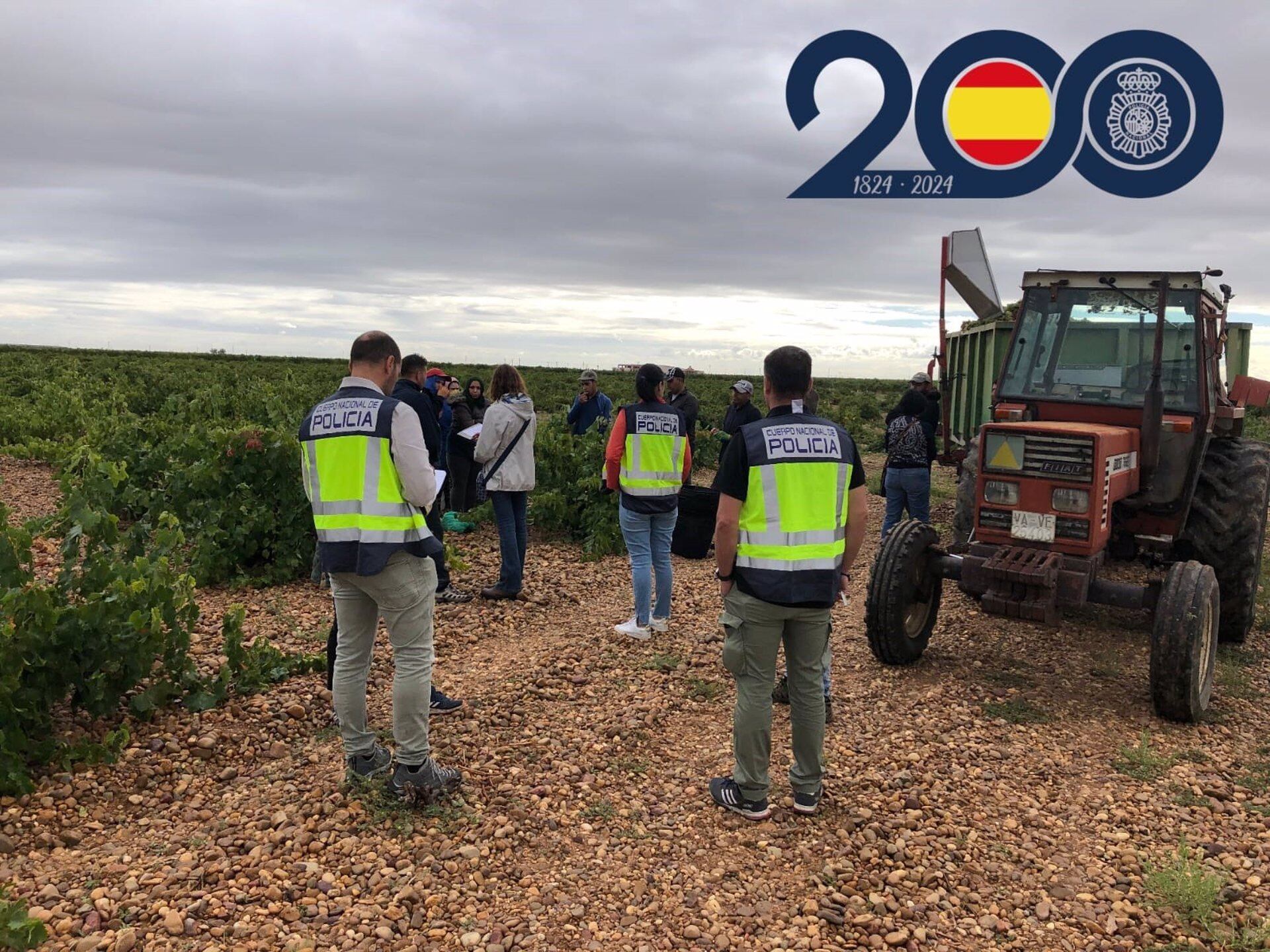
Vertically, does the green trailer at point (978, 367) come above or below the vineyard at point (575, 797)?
above

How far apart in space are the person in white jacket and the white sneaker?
1144mm

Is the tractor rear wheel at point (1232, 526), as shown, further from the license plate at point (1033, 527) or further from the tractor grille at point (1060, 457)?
the license plate at point (1033, 527)

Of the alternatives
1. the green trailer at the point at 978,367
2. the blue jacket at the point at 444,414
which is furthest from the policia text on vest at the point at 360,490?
the green trailer at the point at 978,367

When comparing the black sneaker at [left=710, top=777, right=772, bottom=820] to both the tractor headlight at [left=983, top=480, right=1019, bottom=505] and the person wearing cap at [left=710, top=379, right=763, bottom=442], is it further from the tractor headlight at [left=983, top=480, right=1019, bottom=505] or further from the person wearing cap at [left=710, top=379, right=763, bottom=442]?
the person wearing cap at [left=710, top=379, right=763, bottom=442]

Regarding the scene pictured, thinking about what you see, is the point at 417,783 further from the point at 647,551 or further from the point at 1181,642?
the point at 1181,642

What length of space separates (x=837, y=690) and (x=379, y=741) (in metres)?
2.86

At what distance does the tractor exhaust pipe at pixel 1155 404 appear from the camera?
6070 mm

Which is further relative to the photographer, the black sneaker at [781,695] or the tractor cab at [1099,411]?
the tractor cab at [1099,411]

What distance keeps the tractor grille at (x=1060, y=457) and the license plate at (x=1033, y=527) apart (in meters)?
0.27

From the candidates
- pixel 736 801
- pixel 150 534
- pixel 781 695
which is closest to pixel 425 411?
pixel 150 534

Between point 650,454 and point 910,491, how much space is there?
12.0 feet

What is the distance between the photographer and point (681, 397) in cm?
952

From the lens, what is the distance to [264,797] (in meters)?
4.08

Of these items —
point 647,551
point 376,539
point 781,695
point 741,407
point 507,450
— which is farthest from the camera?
point 741,407
